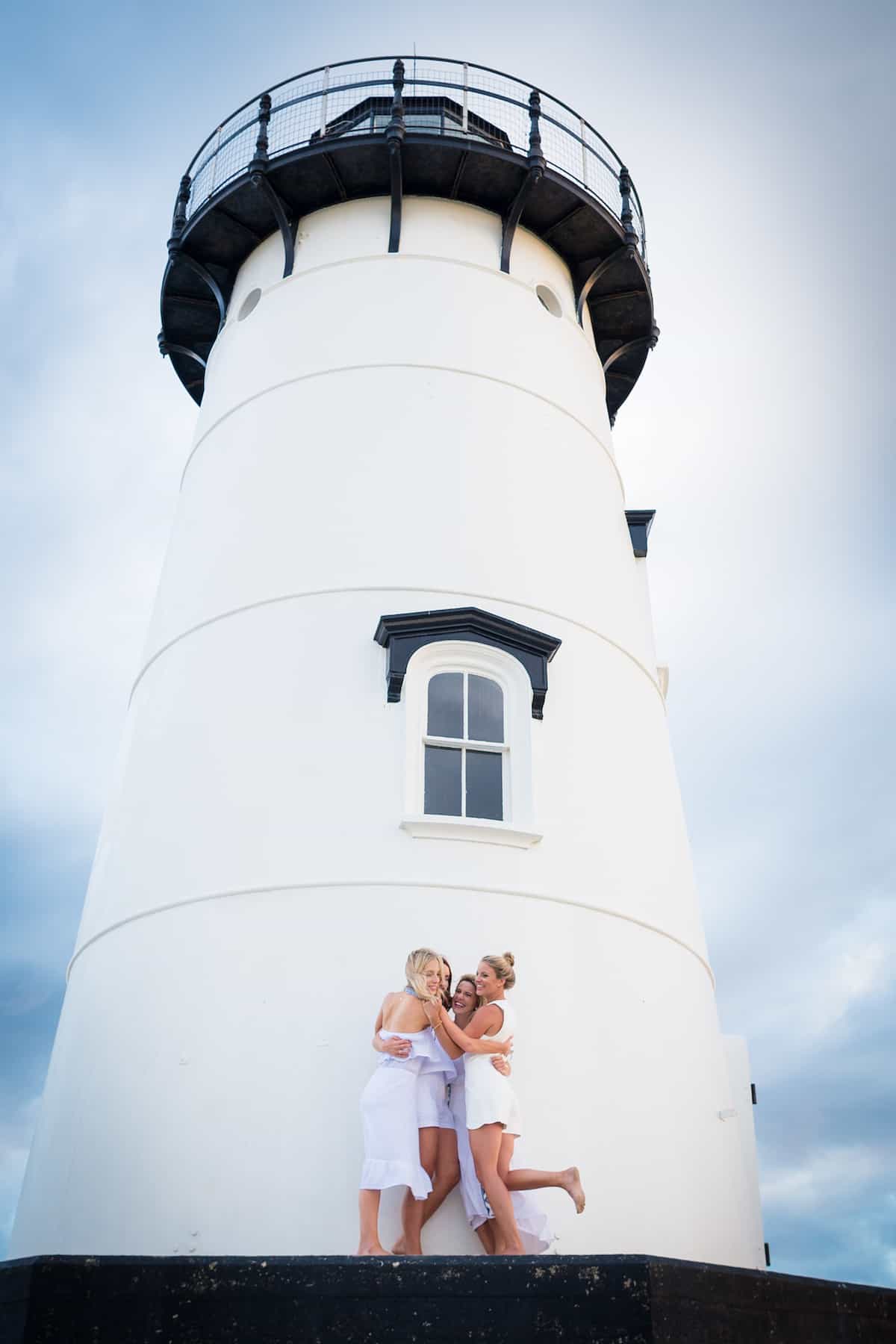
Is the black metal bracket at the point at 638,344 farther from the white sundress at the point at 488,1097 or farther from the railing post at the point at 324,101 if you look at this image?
the white sundress at the point at 488,1097

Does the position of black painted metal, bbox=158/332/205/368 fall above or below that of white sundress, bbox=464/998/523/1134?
above

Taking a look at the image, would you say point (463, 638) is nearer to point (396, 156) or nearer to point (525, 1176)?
point (525, 1176)

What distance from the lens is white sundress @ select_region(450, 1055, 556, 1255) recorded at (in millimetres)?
8219

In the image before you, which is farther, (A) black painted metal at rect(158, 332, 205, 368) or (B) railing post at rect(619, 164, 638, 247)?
(A) black painted metal at rect(158, 332, 205, 368)

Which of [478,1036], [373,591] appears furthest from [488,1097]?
[373,591]

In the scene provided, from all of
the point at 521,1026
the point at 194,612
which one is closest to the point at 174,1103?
the point at 521,1026

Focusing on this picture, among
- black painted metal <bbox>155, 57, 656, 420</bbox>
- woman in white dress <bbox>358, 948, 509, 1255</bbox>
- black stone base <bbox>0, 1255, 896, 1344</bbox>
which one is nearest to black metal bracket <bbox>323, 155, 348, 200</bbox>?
black painted metal <bbox>155, 57, 656, 420</bbox>

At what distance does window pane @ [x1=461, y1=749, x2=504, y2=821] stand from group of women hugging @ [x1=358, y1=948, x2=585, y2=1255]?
6.28ft

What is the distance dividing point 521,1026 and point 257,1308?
3.58m

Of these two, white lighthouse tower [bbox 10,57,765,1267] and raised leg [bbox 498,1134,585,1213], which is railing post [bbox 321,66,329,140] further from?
raised leg [bbox 498,1134,585,1213]

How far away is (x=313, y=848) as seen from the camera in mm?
9742

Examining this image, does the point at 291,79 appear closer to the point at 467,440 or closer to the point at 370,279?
the point at 370,279

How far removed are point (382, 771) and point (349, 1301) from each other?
15.3 feet

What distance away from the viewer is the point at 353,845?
383 inches
